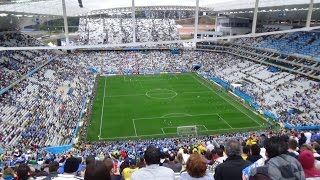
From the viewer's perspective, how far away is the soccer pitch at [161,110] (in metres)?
26.4

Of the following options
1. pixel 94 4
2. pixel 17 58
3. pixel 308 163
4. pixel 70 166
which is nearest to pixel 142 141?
pixel 70 166

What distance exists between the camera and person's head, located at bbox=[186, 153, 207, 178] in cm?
366

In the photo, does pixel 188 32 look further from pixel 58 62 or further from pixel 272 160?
pixel 272 160

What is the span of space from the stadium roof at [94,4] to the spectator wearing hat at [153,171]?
2216 centimetres

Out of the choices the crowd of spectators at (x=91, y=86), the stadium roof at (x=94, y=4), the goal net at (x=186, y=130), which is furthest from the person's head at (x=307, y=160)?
the stadium roof at (x=94, y=4)

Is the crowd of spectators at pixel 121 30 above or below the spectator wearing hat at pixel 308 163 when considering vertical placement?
below

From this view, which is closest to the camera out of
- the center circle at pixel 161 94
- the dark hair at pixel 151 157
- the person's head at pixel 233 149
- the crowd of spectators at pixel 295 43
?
the dark hair at pixel 151 157

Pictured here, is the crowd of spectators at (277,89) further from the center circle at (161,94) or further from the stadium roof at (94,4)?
the stadium roof at (94,4)

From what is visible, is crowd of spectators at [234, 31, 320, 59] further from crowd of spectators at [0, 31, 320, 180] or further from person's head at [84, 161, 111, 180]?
person's head at [84, 161, 111, 180]

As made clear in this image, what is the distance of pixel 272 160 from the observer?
3842 mm

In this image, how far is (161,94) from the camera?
37406 millimetres

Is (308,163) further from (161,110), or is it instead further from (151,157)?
(161,110)

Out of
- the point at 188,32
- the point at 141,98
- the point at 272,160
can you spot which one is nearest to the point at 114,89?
the point at 141,98

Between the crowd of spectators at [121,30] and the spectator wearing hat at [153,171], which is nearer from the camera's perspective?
the spectator wearing hat at [153,171]
